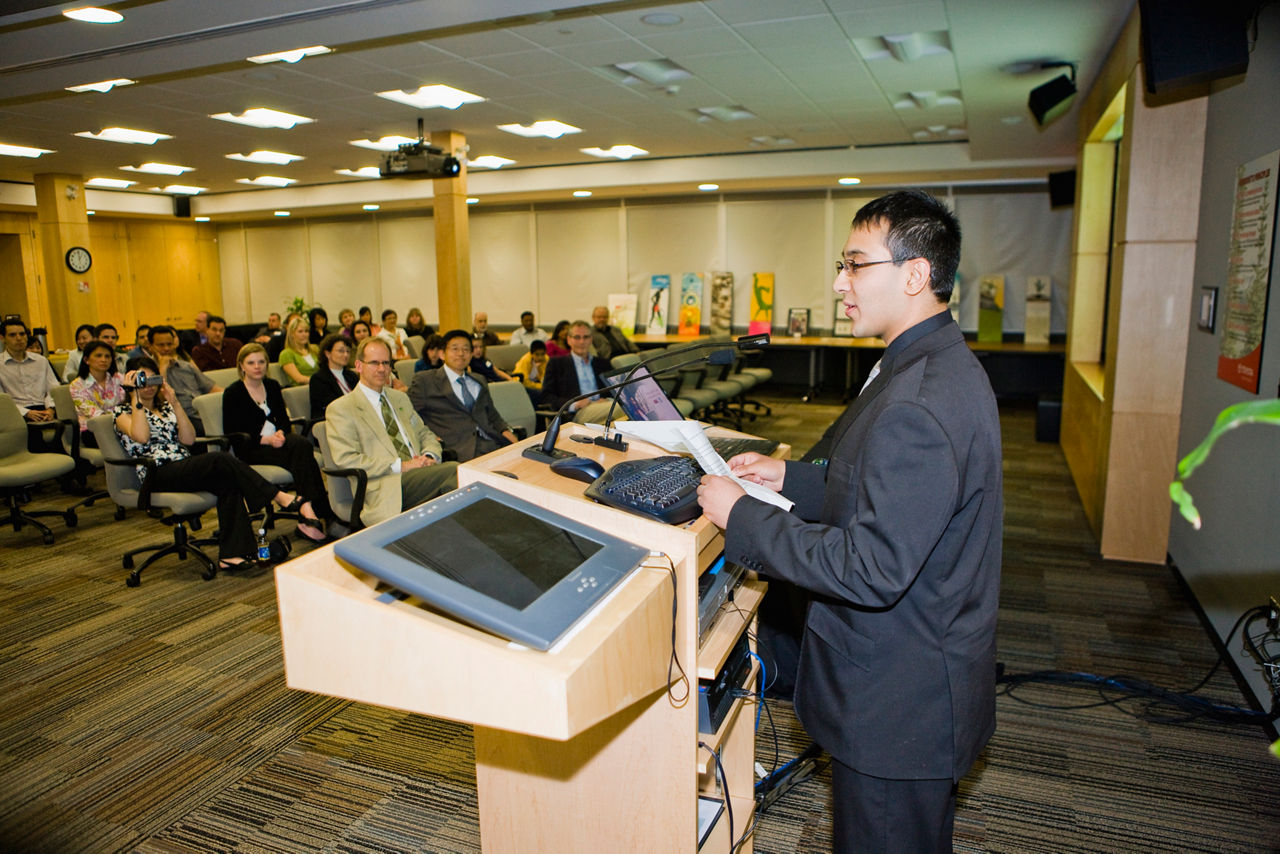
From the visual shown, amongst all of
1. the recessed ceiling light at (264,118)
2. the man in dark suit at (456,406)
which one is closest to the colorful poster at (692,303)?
the recessed ceiling light at (264,118)

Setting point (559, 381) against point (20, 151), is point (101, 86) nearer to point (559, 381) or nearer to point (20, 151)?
point (559, 381)

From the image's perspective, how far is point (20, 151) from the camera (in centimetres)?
934

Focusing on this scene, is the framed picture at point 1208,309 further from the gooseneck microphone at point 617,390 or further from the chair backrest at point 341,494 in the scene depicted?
the chair backrest at point 341,494

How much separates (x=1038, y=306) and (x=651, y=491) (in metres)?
10.9

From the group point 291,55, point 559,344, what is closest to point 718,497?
point 291,55

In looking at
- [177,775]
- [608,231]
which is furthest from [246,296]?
[177,775]

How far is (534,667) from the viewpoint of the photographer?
42.9 inches

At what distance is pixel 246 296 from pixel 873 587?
696 inches

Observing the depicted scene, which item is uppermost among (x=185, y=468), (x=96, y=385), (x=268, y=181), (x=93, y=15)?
(x=268, y=181)

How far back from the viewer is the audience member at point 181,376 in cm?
606

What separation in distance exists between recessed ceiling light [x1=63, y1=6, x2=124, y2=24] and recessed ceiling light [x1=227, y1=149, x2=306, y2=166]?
17.6 ft

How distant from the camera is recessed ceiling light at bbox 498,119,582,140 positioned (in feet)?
27.1

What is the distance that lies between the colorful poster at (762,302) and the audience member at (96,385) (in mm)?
8404

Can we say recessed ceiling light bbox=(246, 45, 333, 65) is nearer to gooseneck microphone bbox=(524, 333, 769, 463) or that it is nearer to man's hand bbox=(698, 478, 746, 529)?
gooseneck microphone bbox=(524, 333, 769, 463)
